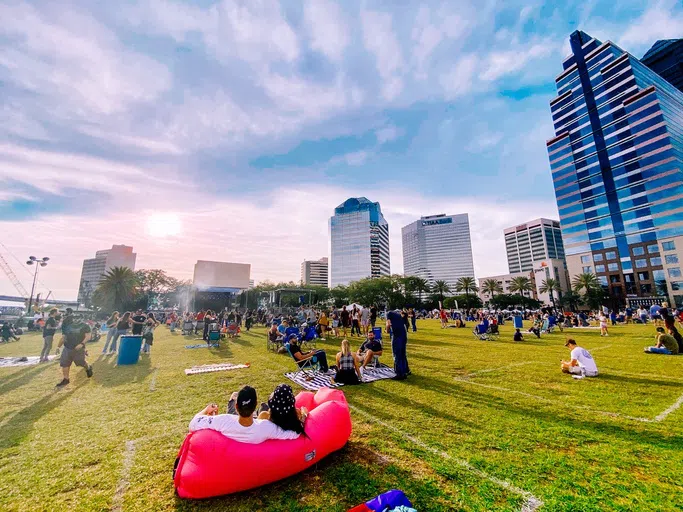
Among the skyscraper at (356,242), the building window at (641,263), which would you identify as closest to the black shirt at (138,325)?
the building window at (641,263)

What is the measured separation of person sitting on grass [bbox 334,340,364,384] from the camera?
288 inches

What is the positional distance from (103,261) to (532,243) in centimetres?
23386

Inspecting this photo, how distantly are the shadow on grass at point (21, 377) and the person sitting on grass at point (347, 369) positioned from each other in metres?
8.31

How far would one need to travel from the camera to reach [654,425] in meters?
4.51

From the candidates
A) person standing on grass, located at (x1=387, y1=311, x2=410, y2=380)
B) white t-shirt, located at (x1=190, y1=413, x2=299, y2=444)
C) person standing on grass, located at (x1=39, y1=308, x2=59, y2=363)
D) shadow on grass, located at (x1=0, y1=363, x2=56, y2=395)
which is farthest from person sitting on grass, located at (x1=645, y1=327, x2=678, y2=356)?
person standing on grass, located at (x1=39, y1=308, x2=59, y2=363)

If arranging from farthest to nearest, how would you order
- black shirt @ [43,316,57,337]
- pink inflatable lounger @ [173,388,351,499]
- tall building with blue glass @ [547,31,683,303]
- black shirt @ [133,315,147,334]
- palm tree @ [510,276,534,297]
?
palm tree @ [510,276,534,297] < tall building with blue glass @ [547,31,683,303] < black shirt @ [133,315,147,334] < black shirt @ [43,316,57,337] < pink inflatable lounger @ [173,388,351,499]

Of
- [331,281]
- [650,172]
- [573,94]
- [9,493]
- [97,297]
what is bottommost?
[9,493]

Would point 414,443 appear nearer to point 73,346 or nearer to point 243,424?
point 243,424

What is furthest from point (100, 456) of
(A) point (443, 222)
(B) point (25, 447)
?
(A) point (443, 222)

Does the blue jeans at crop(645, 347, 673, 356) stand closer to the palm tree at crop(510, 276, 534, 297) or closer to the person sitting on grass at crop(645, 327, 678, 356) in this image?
the person sitting on grass at crop(645, 327, 678, 356)

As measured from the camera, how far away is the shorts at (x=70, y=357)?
25.6 ft

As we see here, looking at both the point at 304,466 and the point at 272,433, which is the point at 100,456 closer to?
the point at 272,433

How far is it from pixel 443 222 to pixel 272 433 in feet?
573

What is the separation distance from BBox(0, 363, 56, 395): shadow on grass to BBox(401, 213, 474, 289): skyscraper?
16291cm
